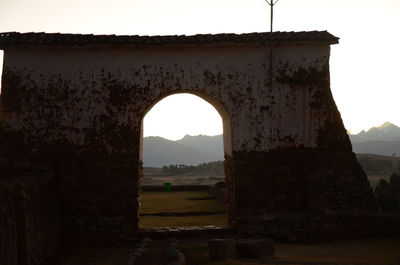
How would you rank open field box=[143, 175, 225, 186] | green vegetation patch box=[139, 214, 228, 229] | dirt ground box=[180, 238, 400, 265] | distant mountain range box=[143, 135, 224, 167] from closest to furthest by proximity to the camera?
dirt ground box=[180, 238, 400, 265] → green vegetation patch box=[139, 214, 228, 229] → open field box=[143, 175, 225, 186] → distant mountain range box=[143, 135, 224, 167]

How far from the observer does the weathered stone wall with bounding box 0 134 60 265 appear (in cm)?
723

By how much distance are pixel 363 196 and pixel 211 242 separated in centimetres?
457

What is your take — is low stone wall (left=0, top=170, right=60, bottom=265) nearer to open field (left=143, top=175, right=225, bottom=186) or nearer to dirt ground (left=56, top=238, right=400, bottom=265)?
dirt ground (left=56, top=238, right=400, bottom=265)

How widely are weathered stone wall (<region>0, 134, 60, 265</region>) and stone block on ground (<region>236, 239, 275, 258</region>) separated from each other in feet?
12.8

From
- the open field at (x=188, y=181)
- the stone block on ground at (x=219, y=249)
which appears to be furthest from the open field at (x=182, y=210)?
the open field at (x=188, y=181)

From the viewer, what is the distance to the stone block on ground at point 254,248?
8.08m

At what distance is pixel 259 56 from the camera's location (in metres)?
10.8

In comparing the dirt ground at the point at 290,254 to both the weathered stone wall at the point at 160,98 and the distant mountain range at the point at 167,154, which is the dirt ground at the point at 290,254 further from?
the distant mountain range at the point at 167,154

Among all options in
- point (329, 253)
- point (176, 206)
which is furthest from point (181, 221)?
point (329, 253)

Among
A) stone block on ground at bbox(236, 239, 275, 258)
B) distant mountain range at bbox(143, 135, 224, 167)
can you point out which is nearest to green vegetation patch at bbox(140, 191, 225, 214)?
stone block on ground at bbox(236, 239, 275, 258)

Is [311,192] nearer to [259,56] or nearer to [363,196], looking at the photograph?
[363,196]

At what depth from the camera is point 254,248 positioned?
8.09m

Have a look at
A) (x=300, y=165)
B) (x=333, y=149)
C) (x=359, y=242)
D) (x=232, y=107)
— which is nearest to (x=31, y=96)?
(x=232, y=107)

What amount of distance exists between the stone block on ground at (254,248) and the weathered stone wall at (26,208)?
3891mm
